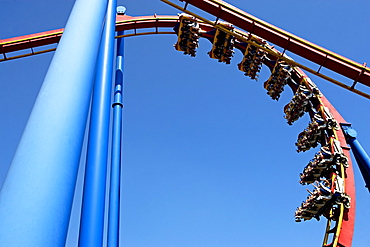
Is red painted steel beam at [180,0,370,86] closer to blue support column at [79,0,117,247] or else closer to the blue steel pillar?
the blue steel pillar

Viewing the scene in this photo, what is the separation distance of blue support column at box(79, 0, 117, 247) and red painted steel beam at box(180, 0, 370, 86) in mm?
4314

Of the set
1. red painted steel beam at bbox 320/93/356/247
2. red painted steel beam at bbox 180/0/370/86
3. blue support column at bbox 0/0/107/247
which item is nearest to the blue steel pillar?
red painted steel beam at bbox 320/93/356/247

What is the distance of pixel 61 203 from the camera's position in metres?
1.39

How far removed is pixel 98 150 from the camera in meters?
3.66

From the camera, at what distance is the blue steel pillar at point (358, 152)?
8.83 meters

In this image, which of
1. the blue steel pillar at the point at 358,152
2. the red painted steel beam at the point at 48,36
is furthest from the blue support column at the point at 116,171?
the blue steel pillar at the point at 358,152

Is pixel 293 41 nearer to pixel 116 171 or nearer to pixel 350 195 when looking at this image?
pixel 350 195

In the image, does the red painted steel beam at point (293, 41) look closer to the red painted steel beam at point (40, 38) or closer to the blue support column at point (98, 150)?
the red painted steel beam at point (40, 38)

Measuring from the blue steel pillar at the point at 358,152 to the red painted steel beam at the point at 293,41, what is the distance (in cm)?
185

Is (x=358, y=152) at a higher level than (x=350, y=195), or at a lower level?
higher

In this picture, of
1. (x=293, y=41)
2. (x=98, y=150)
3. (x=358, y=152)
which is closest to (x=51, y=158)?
(x=98, y=150)

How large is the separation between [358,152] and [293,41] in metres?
3.24

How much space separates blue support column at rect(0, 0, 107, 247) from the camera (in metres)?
1.27

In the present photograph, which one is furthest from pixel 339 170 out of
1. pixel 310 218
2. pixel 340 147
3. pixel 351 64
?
pixel 351 64
